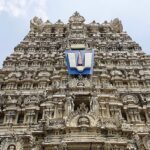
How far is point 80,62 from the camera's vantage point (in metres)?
25.2

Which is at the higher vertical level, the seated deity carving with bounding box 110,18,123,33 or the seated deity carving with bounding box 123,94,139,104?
the seated deity carving with bounding box 110,18,123,33

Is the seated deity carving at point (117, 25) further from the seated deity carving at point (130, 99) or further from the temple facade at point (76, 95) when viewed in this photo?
the seated deity carving at point (130, 99)

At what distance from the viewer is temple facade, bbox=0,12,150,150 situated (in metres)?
18.9

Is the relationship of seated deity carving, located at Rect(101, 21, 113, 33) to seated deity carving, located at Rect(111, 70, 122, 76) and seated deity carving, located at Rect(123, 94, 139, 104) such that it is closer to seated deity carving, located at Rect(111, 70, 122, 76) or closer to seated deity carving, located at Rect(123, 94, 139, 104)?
seated deity carving, located at Rect(111, 70, 122, 76)

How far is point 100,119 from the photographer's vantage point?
773 inches

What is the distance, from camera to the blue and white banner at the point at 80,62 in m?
24.8

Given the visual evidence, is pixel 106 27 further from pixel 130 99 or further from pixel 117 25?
pixel 130 99

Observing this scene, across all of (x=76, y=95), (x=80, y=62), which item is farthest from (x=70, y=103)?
(x=80, y=62)

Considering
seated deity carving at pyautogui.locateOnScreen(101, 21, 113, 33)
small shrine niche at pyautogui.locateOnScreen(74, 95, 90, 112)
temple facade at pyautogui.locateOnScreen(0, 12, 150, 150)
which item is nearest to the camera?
temple facade at pyautogui.locateOnScreen(0, 12, 150, 150)

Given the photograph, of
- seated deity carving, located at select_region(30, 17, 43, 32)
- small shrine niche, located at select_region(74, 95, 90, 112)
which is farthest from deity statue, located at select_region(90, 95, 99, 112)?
seated deity carving, located at select_region(30, 17, 43, 32)

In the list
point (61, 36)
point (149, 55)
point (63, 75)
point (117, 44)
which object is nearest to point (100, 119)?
point (63, 75)

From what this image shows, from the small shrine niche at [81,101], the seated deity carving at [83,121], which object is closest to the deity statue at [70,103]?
the small shrine niche at [81,101]

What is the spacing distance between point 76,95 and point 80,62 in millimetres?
4043

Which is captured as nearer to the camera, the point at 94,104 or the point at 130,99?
the point at 94,104
